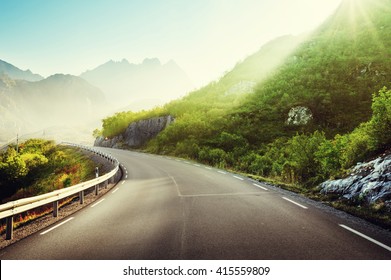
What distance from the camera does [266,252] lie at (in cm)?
459

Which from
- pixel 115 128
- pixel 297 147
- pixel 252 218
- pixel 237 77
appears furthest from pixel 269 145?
pixel 115 128

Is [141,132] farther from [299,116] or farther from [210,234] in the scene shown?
[210,234]

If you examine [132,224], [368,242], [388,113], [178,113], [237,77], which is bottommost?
[132,224]

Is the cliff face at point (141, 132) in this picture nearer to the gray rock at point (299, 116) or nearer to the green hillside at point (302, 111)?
the green hillside at point (302, 111)

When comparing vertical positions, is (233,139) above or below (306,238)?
above

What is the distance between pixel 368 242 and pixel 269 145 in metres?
23.7

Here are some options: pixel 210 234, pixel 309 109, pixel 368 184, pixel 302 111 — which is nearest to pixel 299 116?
pixel 302 111

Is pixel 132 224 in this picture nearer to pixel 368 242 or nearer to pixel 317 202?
pixel 368 242

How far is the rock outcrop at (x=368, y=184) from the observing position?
7.85 meters

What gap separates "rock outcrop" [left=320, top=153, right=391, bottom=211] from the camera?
785 cm

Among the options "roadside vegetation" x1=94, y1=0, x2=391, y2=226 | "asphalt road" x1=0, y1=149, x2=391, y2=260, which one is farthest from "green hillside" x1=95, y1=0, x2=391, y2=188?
"asphalt road" x1=0, y1=149, x2=391, y2=260

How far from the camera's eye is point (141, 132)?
5769cm

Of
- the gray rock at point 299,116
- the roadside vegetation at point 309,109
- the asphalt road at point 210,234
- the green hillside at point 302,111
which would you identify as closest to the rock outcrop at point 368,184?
Result: the roadside vegetation at point 309,109

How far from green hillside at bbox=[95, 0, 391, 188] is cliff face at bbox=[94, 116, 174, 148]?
250 cm
